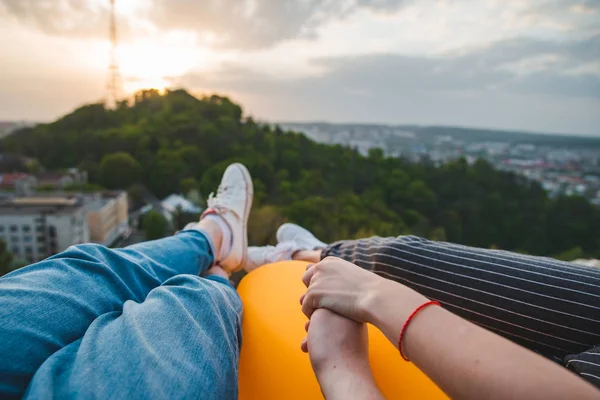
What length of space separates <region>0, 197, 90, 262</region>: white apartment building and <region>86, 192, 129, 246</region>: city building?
36cm

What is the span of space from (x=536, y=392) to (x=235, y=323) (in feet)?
1.90

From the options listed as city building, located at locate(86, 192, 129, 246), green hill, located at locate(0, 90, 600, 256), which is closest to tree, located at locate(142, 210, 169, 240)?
city building, located at locate(86, 192, 129, 246)

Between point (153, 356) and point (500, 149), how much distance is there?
2437cm

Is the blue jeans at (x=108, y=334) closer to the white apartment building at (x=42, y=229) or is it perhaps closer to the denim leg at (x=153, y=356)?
the denim leg at (x=153, y=356)

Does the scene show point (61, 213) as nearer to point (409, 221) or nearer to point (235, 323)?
point (235, 323)

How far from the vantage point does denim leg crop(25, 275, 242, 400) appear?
1.59 ft

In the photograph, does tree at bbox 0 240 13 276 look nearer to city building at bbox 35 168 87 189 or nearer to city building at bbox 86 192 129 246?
city building at bbox 86 192 129 246

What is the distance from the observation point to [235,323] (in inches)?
31.6

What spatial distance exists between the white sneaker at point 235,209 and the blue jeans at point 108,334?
666 mm

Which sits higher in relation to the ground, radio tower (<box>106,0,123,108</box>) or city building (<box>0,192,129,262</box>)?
radio tower (<box>106,0,123,108</box>)

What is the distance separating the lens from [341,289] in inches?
25.4

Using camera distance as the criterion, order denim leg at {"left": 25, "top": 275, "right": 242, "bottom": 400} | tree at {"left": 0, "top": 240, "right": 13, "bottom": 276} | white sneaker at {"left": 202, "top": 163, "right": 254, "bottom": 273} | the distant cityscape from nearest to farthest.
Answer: denim leg at {"left": 25, "top": 275, "right": 242, "bottom": 400}
white sneaker at {"left": 202, "top": 163, "right": 254, "bottom": 273}
tree at {"left": 0, "top": 240, "right": 13, "bottom": 276}
the distant cityscape

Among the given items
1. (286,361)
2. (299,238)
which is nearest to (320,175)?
(299,238)

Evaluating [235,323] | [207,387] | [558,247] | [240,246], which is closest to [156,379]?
[207,387]
